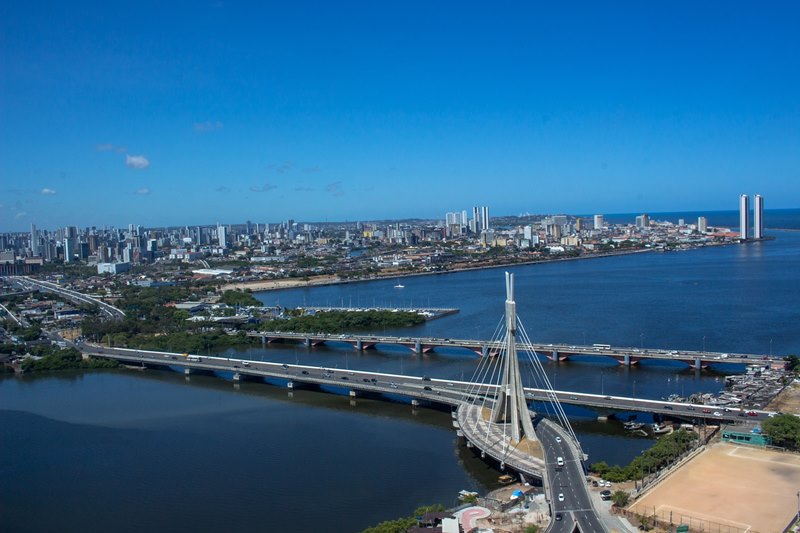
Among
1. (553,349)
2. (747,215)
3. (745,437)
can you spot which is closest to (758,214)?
(747,215)

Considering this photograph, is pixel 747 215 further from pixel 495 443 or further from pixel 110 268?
pixel 495 443

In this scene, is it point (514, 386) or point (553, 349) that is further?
point (553, 349)

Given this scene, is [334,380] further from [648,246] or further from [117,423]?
[648,246]

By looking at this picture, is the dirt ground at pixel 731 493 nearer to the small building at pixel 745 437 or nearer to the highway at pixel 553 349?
the small building at pixel 745 437

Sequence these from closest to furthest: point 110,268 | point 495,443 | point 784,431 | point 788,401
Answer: point 784,431 < point 495,443 < point 788,401 < point 110,268

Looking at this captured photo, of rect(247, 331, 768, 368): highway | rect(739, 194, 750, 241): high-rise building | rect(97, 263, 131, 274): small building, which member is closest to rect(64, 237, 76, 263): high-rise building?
rect(97, 263, 131, 274): small building

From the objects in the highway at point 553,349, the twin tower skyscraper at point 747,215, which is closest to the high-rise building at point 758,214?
the twin tower skyscraper at point 747,215
